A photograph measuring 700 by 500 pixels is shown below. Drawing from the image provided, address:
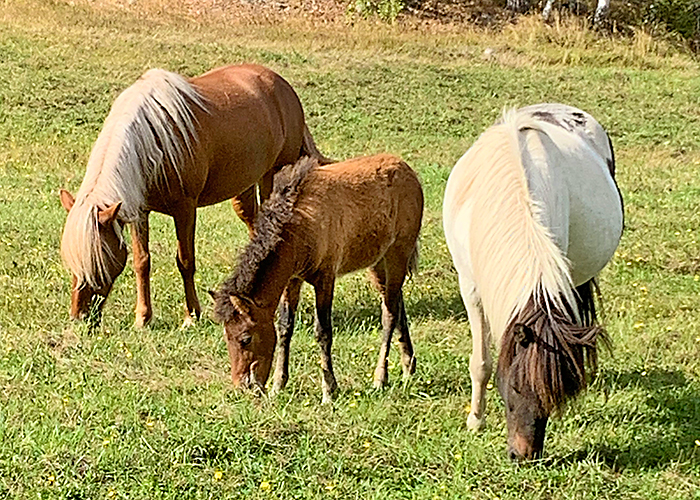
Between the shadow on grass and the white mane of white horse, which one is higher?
the white mane of white horse

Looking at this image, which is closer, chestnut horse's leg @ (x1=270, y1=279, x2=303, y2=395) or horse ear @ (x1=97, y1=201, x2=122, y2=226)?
chestnut horse's leg @ (x1=270, y1=279, x2=303, y2=395)

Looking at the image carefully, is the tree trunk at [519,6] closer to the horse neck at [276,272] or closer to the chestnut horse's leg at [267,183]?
the chestnut horse's leg at [267,183]

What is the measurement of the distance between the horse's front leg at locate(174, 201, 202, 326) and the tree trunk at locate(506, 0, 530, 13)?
20682 mm

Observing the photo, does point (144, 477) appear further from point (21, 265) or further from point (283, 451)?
point (21, 265)

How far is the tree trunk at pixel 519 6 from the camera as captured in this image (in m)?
25.5

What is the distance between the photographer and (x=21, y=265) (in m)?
7.30

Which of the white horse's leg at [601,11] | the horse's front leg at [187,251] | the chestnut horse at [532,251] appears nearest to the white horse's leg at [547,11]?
the white horse's leg at [601,11]

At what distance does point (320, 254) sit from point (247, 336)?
63 centimetres

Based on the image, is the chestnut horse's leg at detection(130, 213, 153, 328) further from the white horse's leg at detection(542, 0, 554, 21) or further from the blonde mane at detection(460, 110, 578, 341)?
the white horse's leg at detection(542, 0, 554, 21)

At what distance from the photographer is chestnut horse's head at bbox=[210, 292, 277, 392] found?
4613 mm

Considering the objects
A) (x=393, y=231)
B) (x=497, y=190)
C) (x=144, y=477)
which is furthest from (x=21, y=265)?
(x=497, y=190)

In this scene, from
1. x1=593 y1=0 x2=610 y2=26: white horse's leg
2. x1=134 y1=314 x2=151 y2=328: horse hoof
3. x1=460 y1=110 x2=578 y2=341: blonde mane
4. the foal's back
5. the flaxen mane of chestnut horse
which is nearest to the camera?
x1=460 y1=110 x2=578 y2=341: blonde mane

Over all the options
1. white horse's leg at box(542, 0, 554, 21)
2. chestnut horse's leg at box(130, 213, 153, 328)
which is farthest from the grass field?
white horse's leg at box(542, 0, 554, 21)

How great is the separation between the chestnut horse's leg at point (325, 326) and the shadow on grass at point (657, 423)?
54.3 inches
